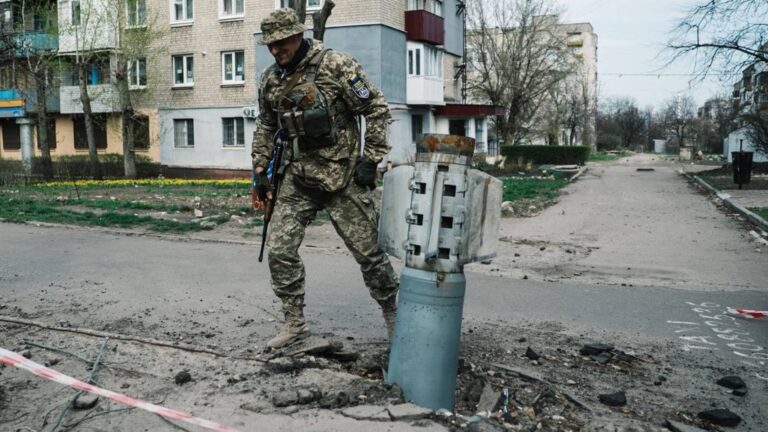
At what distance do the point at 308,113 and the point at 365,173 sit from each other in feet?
1.67

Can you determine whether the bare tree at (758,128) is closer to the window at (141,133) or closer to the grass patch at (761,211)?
the grass patch at (761,211)

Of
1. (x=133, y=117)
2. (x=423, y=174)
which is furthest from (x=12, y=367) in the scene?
(x=133, y=117)

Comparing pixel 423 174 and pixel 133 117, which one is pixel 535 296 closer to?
pixel 423 174

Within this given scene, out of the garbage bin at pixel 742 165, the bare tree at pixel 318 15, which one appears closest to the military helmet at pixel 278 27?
the bare tree at pixel 318 15

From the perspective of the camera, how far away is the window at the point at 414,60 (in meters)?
35.6

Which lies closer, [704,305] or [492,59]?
[704,305]

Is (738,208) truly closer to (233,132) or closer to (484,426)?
(484,426)

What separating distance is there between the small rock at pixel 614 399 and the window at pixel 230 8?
32.7 metres

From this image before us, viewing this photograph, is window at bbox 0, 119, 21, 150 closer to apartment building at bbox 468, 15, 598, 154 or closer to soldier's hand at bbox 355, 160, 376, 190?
apartment building at bbox 468, 15, 598, 154

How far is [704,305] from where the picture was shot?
22.2 ft

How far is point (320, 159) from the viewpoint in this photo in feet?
15.2

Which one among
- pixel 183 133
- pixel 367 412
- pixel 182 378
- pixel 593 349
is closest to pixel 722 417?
pixel 593 349

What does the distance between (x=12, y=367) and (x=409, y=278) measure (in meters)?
2.38

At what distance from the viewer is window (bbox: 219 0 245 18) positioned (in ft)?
112
